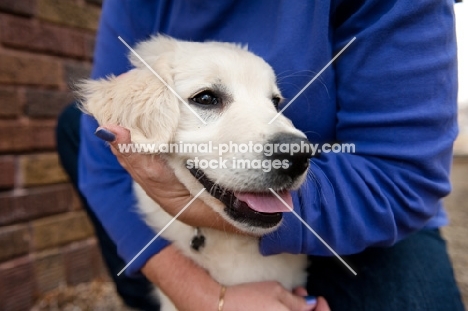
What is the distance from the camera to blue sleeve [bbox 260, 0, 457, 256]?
101 centimetres

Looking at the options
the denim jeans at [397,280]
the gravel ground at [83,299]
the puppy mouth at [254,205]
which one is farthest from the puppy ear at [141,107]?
the gravel ground at [83,299]

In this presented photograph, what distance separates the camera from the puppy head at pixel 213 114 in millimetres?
942

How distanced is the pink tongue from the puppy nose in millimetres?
72

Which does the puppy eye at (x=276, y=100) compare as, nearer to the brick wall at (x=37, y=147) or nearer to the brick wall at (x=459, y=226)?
the brick wall at (x=37, y=147)

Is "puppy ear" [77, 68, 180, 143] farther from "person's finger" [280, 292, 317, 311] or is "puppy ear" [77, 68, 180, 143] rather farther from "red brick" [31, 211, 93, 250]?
"red brick" [31, 211, 93, 250]

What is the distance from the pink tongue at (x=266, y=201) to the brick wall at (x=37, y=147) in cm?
113

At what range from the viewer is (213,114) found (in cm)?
108

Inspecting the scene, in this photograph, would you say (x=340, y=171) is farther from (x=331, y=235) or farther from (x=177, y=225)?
(x=177, y=225)

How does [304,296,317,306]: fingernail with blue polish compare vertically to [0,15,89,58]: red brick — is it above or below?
below

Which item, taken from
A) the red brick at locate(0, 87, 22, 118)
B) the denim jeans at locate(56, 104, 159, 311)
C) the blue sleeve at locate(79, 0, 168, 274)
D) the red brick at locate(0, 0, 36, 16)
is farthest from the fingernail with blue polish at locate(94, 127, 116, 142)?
the red brick at locate(0, 0, 36, 16)

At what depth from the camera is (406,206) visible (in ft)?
3.40

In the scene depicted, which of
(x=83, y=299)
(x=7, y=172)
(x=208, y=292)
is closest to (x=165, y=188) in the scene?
(x=208, y=292)

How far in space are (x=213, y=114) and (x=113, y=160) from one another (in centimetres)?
44

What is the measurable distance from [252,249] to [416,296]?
17.3 inches
